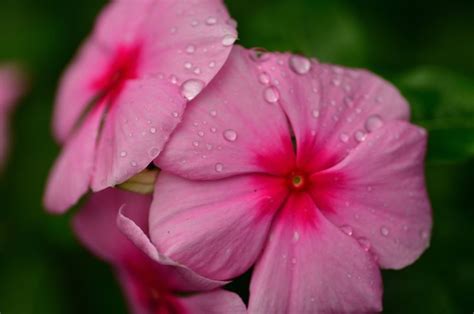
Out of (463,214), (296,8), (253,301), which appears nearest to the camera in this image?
(253,301)

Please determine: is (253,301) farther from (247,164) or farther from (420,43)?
(420,43)

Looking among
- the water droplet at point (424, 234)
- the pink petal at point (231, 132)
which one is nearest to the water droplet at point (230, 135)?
the pink petal at point (231, 132)

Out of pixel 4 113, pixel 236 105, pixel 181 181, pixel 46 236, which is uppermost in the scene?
pixel 236 105

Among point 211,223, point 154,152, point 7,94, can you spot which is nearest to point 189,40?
point 154,152

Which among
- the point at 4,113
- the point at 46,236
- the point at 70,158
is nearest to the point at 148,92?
the point at 70,158

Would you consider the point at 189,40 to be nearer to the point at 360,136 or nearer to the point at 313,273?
the point at 360,136

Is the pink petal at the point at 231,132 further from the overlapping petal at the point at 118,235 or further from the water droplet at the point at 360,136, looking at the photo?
the overlapping petal at the point at 118,235

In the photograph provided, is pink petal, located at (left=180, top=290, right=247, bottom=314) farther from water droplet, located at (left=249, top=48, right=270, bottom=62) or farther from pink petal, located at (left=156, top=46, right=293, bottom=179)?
water droplet, located at (left=249, top=48, right=270, bottom=62)
